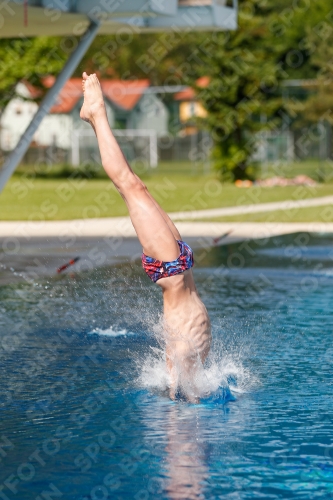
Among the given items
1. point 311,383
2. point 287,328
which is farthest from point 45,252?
point 311,383

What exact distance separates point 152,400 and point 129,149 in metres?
46.0

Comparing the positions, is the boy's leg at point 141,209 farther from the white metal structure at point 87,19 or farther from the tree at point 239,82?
the tree at point 239,82

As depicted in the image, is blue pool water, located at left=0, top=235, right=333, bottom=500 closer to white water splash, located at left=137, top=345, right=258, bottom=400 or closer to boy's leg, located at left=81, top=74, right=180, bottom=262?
white water splash, located at left=137, top=345, right=258, bottom=400

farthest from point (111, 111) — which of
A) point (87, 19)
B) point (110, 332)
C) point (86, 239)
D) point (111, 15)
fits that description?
point (110, 332)

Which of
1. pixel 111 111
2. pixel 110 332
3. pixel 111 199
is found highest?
pixel 110 332

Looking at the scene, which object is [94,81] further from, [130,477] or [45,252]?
[45,252]

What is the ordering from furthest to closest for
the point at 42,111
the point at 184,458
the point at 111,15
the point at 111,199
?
the point at 111,199 → the point at 111,15 → the point at 42,111 → the point at 184,458

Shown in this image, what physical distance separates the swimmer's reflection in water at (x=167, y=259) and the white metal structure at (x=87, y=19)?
853cm

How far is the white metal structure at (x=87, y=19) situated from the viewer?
1603 centimetres

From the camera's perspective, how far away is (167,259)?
6016mm

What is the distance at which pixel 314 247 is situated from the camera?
1584 cm

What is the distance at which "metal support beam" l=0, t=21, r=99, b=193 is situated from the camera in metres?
16.5

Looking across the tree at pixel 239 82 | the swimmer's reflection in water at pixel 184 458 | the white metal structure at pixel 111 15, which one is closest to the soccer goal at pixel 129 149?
the tree at pixel 239 82

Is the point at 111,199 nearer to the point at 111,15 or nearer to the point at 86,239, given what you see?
the point at 111,15
